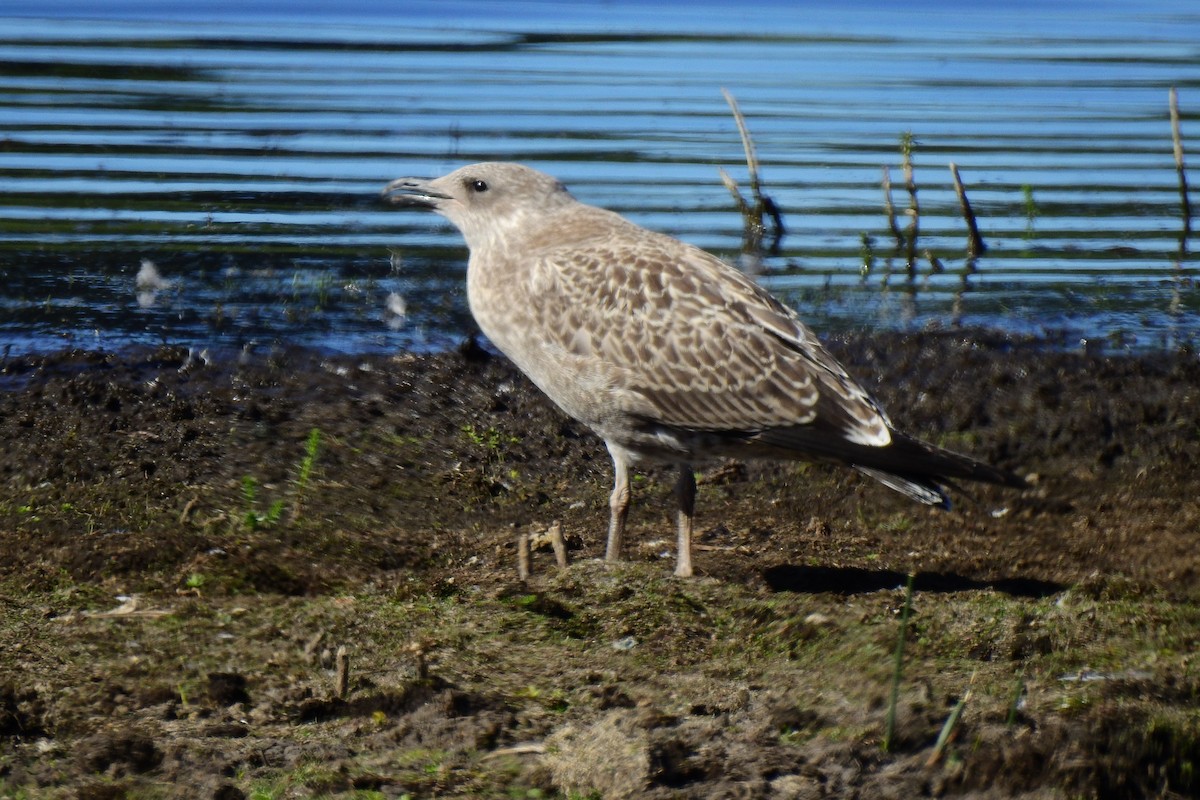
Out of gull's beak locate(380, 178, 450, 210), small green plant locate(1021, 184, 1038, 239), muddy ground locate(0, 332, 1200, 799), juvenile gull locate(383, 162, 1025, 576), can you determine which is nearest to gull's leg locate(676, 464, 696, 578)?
juvenile gull locate(383, 162, 1025, 576)

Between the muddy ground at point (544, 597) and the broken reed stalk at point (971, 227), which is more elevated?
the broken reed stalk at point (971, 227)

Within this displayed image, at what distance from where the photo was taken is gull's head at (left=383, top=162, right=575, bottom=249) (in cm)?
662

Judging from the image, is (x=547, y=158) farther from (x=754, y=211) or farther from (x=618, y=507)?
(x=618, y=507)

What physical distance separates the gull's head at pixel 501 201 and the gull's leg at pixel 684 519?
131 centimetres

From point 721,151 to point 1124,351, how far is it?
6.41m

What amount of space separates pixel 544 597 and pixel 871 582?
3.68 ft

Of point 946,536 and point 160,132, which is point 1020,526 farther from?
point 160,132

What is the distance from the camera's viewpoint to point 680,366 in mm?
5789

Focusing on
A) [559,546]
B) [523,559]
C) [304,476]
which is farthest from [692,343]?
[304,476]

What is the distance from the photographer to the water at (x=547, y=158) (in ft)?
31.7

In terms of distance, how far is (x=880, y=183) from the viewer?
13.6m

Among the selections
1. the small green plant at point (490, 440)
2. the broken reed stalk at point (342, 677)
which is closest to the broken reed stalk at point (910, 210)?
the small green plant at point (490, 440)

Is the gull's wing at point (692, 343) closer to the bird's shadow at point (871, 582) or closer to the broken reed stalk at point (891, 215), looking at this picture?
the bird's shadow at point (871, 582)

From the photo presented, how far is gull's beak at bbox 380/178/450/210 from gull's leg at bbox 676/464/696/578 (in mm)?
1849
